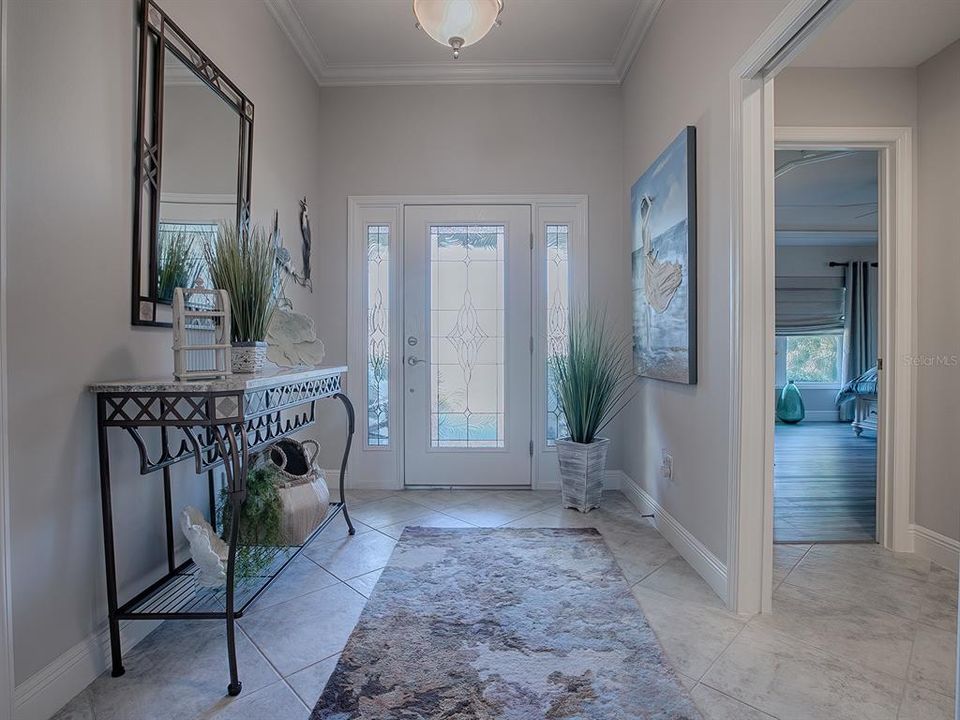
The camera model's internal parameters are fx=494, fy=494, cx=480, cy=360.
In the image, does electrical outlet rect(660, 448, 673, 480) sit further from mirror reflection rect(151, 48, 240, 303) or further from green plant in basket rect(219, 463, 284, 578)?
mirror reflection rect(151, 48, 240, 303)

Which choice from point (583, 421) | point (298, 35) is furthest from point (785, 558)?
point (298, 35)

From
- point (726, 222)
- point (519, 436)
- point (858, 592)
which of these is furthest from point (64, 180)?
point (858, 592)

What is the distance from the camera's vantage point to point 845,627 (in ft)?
5.75

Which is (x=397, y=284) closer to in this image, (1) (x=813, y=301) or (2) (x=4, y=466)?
(2) (x=4, y=466)

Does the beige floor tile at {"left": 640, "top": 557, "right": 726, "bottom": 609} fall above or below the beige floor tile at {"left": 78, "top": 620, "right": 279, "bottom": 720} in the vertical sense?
above

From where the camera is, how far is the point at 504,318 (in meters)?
3.47

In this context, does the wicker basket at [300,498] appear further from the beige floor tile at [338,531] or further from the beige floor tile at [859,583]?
the beige floor tile at [859,583]

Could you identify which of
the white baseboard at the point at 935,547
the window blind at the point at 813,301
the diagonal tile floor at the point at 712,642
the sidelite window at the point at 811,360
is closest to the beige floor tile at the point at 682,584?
the diagonal tile floor at the point at 712,642

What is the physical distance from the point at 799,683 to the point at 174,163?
2.70m

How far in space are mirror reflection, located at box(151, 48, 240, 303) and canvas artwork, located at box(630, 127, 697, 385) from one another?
2.07 metres

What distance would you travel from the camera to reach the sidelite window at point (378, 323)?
137 inches

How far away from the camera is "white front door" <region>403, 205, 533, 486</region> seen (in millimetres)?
3457

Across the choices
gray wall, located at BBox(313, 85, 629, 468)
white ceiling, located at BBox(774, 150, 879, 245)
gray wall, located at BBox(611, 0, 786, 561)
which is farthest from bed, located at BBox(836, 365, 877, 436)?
gray wall, located at BBox(611, 0, 786, 561)

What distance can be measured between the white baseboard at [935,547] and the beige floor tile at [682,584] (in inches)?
46.2
